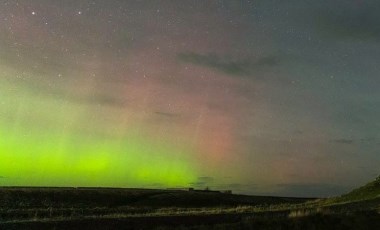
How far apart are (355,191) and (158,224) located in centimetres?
4787

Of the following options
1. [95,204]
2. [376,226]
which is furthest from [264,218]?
[95,204]

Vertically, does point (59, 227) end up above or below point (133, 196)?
below

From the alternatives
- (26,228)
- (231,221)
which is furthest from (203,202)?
(26,228)

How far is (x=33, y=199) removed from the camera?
69.2 metres

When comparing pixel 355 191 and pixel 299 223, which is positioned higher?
pixel 355 191

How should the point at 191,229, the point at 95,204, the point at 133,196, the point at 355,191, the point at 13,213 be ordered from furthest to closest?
the point at 133,196
the point at 355,191
the point at 95,204
the point at 13,213
the point at 191,229

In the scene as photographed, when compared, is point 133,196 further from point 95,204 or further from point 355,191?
point 355,191

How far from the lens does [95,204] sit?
2650 inches

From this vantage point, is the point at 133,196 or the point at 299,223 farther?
the point at 133,196

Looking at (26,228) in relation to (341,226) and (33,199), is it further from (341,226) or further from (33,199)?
(33,199)

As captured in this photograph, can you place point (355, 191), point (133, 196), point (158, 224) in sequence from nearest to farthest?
point (158, 224), point (355, 191), point (133, 196)

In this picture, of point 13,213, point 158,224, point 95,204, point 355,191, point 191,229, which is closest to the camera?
point 191,229

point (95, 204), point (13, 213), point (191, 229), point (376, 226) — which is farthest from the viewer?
point (95, 204)

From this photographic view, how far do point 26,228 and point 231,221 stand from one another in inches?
523
